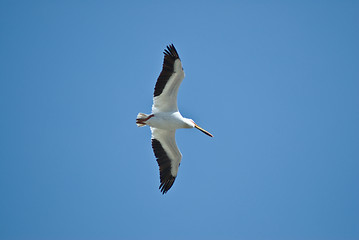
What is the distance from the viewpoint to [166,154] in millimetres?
11078

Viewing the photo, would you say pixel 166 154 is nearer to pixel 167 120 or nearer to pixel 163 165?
pixel 163 165

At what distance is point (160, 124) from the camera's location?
35.0 ft

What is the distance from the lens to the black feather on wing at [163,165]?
35.9 ft

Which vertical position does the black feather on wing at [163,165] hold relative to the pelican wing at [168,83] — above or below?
below

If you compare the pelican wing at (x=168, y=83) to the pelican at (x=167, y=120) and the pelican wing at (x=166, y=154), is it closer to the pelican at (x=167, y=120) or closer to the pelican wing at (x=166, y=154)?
the pelican at (x=167, y=120)

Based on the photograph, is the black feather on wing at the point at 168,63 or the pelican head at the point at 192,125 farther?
the pelican head at the point at 192,125

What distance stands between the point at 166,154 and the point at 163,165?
0.31 meters

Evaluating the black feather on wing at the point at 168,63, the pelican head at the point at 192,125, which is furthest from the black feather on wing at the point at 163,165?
the black feather on wing at the point at 168,63

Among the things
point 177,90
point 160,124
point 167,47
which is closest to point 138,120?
point 160,124

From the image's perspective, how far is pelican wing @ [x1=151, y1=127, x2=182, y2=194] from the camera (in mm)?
10961

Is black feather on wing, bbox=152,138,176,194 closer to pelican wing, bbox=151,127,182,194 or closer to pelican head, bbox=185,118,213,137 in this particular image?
pelican wing, bbox=151,127,182,194

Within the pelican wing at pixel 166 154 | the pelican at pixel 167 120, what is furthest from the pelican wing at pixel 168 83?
the pelican wing at pixel 166 154

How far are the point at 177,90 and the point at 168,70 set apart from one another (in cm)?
62

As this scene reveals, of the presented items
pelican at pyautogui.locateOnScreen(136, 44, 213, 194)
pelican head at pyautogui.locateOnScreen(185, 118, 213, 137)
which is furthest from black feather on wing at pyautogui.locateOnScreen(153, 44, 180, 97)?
pelican head at pyautogui.locateOnScreen(185, 118, 213, 137)
